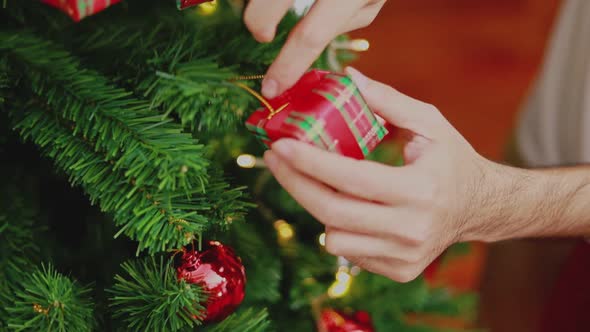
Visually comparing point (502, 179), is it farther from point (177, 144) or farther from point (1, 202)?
point (1, 202)

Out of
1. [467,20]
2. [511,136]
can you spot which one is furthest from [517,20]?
[511,136]

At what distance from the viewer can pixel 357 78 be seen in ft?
1.66

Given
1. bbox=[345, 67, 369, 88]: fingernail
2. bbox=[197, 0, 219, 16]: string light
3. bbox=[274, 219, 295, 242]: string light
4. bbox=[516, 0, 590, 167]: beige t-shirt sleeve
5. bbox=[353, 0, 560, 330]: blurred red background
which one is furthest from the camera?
bbox=[353, 0, 560, 330]: blurred red background

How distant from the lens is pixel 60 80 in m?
0.50

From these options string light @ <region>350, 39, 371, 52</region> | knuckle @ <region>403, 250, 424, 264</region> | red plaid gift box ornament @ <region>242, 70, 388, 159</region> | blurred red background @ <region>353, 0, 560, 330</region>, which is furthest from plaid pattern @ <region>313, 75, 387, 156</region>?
blurred red background @ <region>353, 0, 560, 330</region>

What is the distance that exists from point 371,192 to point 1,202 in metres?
0.37

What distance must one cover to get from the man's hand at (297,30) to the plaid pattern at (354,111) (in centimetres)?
3

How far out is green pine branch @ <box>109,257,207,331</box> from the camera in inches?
18.7

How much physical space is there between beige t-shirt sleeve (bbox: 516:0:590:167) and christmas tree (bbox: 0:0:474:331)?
726mm

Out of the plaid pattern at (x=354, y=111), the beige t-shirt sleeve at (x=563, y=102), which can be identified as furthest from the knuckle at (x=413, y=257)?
the beige t-shirt sleeve at (x=563, y=102)

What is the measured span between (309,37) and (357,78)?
0.07 metres

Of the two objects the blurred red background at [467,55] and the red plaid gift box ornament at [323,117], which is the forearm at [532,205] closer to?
the red plaid gift box ornament at [323,117]

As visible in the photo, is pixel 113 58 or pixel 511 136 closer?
pixel 113 58

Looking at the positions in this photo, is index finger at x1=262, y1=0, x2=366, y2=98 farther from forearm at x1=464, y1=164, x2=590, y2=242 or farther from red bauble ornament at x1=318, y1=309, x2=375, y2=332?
red bauble ornament at x1=318, y1=309, x2=375, y2=332
